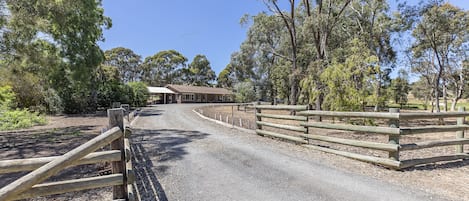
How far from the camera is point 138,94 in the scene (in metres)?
32.8

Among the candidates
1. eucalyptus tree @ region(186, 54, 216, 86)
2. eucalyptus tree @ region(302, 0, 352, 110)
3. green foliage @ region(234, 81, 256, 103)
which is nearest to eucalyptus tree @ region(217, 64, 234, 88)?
eucalyptus tree @ region(186, 54, 216, 86)

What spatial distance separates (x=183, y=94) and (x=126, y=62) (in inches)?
886

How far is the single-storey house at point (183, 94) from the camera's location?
47781 millimetres

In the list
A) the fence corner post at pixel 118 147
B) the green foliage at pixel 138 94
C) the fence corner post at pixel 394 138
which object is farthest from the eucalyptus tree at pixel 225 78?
the fence corner post at pixel 118 147

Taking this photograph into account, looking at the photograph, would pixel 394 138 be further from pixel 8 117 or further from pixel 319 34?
pixel 8 117

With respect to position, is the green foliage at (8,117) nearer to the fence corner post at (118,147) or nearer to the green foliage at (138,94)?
the fence corner post at (118,147)

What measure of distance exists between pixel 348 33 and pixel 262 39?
831cm

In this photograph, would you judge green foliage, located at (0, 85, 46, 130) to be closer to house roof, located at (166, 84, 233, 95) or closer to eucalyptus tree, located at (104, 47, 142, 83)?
house roof, located at (166, 84, 233, 95)

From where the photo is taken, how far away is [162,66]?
213 ft

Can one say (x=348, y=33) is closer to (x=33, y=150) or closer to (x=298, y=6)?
(x=298, y=6)

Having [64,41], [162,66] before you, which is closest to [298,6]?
[64,41]

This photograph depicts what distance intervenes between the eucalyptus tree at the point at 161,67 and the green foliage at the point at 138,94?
30.8m

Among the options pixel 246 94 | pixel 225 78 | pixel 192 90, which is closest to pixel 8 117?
pixel 246 94

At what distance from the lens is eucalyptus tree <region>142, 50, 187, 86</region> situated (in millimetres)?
64125
